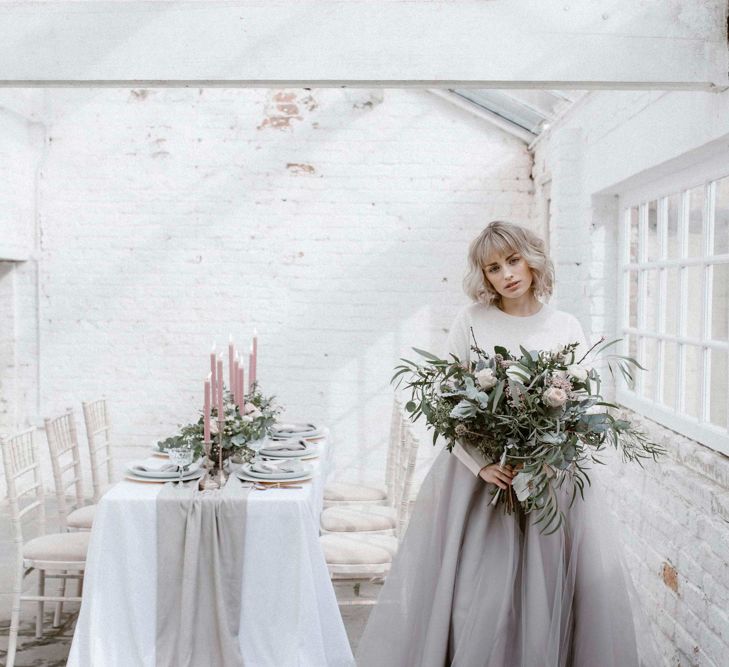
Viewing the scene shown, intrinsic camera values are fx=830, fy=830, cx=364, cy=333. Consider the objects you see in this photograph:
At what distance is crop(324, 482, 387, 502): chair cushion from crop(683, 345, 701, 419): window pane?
1.78 meters

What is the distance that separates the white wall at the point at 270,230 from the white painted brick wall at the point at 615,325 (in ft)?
4.02

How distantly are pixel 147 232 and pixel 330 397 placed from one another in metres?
1.69

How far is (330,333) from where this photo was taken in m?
5.70

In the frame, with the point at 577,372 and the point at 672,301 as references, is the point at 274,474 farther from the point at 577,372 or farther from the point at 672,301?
the point at 672,301

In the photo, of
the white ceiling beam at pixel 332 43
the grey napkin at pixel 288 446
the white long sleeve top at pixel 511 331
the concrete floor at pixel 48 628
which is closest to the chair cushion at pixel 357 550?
the concrete floor at pixel 48 628

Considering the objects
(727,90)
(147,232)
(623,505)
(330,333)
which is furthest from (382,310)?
(727,90)

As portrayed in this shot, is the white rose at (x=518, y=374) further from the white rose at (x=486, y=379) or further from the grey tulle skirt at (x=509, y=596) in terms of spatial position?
the grey tulle skirt at (x=509, y=596)

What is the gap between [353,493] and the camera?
14.6 ft

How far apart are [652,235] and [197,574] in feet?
7.78

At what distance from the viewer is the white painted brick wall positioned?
265cm

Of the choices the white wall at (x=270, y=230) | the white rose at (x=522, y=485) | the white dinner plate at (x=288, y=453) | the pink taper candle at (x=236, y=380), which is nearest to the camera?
the white rose at (x=522, y=485)

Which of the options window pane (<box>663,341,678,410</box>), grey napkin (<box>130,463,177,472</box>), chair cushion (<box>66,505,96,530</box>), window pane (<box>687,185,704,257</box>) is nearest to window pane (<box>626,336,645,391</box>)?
window pane (<box>663,341,678,410</box>)

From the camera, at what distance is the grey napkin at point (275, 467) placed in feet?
10.7

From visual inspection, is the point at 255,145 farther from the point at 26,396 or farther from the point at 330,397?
the point at 26,396
